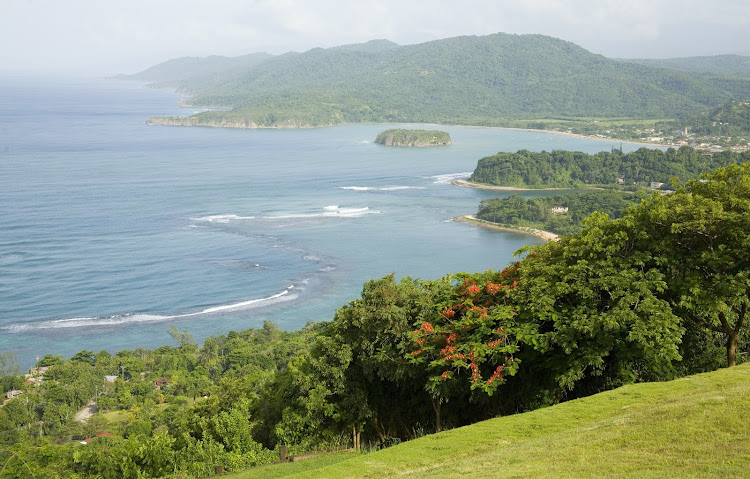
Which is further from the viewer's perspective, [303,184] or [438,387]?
[303,184]

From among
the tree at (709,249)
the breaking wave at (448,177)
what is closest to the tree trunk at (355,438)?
the tree at (709,249)

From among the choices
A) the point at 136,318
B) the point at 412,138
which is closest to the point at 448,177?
the point at 412,138

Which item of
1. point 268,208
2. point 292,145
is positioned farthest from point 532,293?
point 292,145

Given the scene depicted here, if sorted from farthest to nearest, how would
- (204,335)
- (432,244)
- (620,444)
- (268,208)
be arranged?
1. (268,208)
2. (432,244)
3. (204,335)
4. (620,444)

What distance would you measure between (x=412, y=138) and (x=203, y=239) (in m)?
106

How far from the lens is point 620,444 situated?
11805mm

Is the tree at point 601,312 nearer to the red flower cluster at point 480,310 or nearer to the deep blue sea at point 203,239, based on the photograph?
the red flower cluster at point 480,310

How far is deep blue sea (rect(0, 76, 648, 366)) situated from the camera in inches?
2182

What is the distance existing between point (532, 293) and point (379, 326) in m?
4.60

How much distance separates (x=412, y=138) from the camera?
174125 mm

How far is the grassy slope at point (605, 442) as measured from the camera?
10.6 m

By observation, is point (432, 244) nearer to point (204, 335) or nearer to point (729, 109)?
point (204, 335)

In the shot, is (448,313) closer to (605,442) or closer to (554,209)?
(605,442)

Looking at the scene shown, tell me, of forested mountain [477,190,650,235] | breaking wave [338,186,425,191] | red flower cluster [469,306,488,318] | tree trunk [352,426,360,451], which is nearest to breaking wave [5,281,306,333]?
tree trunk [352,426,360,451]
